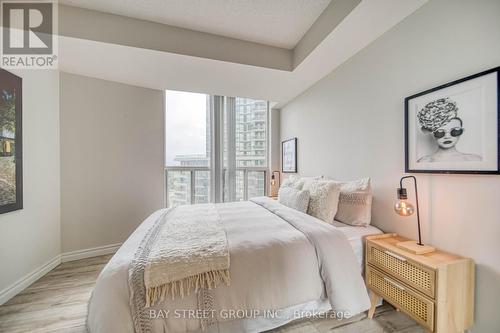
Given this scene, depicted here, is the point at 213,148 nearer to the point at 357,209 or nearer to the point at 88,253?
the point at 88,253

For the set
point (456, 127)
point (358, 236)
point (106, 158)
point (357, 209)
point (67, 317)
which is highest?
point (456, 127)

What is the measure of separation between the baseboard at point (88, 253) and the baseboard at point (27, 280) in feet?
0.26

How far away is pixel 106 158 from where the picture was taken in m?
2.84

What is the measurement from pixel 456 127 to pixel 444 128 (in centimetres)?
7

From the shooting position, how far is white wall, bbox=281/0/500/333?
119 cm

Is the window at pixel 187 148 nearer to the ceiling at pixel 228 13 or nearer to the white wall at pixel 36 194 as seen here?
the white wall at pixel 36 194

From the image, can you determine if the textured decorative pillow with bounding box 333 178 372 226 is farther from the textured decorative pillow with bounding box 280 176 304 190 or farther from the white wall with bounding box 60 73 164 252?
the white wall with bounding box 60 73 164 252

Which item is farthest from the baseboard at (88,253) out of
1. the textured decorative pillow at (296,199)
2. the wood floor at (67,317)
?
the textured decorative pillow at (296,199)

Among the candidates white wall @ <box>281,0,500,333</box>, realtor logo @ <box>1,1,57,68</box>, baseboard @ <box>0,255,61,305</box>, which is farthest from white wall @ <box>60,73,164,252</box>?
white wall @ <box>281,0,500,333</box>

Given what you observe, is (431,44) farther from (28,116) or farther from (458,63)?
(28,116)

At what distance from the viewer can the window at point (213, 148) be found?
3738 mm

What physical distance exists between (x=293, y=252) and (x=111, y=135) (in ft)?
9.71

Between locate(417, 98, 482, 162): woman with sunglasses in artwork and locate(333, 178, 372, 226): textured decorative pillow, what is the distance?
52 centimetres

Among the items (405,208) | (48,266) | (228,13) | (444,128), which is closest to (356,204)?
(405,208)
